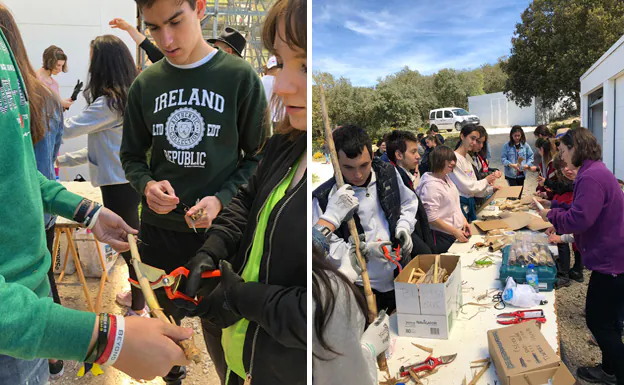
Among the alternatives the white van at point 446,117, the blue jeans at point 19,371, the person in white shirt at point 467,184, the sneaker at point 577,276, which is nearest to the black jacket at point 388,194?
the blue jeans at point 19,371

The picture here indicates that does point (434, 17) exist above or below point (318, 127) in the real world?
above

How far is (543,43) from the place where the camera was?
14.8m

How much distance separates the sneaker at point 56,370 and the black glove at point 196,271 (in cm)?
75

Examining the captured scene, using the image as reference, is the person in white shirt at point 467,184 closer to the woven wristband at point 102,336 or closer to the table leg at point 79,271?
the table leg at point 79,271

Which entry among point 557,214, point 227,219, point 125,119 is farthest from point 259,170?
point 557,214

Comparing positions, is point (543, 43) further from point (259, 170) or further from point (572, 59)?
point (259, 170)

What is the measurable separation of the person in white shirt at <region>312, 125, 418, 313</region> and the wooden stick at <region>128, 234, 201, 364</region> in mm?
884

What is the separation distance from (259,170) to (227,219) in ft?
0.32

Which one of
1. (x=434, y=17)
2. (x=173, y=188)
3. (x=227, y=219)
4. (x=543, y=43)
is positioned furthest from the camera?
(x=434, y=17)

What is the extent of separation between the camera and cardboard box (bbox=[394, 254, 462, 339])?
1502 mm

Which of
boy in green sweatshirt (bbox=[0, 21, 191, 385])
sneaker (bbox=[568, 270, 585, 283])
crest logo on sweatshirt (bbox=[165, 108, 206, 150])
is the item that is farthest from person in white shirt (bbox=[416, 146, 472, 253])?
boy in green sweatshirt (bbox=[0, 21, 191, 385])

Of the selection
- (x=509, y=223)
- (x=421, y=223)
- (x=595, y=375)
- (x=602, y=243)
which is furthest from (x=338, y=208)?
(x=509, y=223)

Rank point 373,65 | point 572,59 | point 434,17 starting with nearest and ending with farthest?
point 572,59, point 373,65, point 434,17

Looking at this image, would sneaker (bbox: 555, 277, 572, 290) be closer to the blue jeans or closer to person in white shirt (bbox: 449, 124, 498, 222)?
person in white shirt (bbox: 449, 124, 498, 222)
